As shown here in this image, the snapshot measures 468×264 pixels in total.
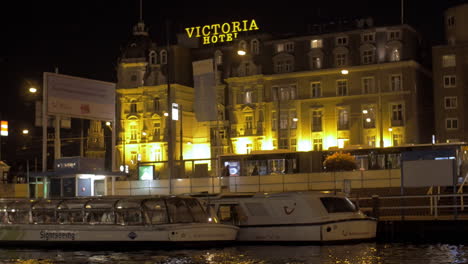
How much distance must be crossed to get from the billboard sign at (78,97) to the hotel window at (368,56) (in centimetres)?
5600

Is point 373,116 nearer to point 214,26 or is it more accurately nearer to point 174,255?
point 214,26

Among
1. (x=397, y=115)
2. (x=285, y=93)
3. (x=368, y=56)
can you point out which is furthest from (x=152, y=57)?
(x=397, y=115)

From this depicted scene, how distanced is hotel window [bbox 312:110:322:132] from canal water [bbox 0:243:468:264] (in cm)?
6368

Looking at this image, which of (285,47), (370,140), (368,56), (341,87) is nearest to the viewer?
(370,140)

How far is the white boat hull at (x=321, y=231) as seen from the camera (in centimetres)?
3762

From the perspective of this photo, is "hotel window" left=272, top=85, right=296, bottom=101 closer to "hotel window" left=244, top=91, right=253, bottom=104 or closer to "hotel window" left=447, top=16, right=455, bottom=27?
"hotel window" left=244, top=91, right=253, bottom=104

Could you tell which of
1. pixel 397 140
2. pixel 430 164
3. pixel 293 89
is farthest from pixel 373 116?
pixel 430 164

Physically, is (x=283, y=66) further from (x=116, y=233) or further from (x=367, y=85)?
(x=116, y=233)

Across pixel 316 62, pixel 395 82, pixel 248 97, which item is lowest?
pixel 248 97

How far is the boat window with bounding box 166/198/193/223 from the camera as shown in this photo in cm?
3672

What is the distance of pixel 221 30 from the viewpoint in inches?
4414

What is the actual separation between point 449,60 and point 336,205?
6368 centimetres

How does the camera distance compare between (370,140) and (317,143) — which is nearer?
(370,140)

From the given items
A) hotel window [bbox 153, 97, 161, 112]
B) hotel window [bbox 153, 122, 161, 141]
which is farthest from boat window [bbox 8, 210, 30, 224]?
hotel window [bbox 153, 97, 161, 112]
